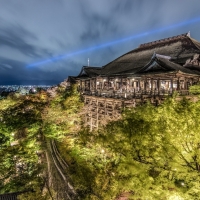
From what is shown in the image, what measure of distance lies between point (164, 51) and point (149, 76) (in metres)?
12.8

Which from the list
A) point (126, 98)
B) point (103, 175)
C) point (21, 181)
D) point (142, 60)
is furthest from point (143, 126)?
point (142, 60)

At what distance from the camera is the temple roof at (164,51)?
29062 millimetres

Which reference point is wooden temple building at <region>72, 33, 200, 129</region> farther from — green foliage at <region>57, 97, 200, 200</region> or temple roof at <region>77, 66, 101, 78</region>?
green foliage at <region>57, 97, 200, 200</region>

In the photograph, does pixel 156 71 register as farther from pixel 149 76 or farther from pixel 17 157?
pixel 17 157

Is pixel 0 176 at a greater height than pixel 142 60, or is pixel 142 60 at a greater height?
pixel 142 60

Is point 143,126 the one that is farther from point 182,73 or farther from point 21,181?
point 21,181

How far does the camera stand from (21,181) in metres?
17.8

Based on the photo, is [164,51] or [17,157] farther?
[164,51]

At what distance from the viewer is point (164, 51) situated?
33.7m

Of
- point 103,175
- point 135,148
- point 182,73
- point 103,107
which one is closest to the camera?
point 135,148

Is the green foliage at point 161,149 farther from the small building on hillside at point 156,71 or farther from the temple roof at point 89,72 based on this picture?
the temple roof at point 89,72

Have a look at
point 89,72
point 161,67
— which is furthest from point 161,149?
point 89,72


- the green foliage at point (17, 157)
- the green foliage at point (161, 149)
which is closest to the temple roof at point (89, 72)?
the green foliage at point (17, 157)

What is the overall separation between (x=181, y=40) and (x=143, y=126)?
28.5 metres
